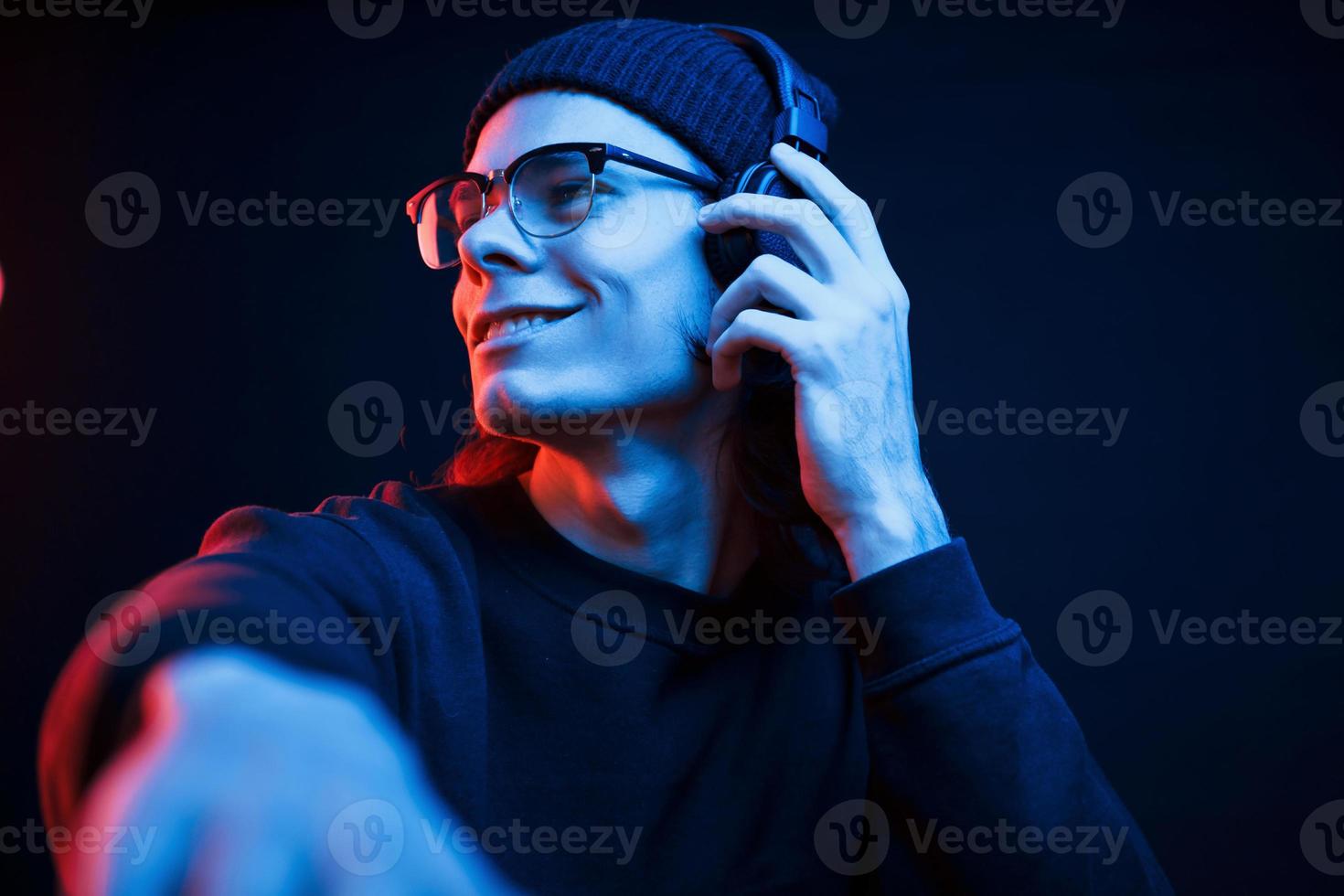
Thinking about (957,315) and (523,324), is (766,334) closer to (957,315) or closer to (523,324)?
(523,324)

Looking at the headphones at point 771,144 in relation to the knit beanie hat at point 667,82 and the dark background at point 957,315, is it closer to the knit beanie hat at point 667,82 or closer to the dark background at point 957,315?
the knit beanie hat at point 667,82

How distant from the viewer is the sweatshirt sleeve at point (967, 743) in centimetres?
94

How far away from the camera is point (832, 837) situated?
1193 millimetres

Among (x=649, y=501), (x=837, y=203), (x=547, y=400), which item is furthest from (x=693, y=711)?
(x=837, y=203)

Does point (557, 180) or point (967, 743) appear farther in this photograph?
point (557, 180)

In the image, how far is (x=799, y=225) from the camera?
1123mm

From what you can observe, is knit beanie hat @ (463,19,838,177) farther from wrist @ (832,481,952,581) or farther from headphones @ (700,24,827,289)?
wrist @ (832,481,952,581)

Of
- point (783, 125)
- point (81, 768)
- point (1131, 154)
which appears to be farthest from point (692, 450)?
point (1131, 154)

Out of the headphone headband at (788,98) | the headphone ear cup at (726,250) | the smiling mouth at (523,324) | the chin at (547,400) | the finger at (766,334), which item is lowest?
the chin at (547,400)

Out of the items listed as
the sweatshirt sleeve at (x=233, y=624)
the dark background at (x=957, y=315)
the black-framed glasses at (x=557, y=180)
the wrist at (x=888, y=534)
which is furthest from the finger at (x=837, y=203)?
the dark background at (x=957, y=315)

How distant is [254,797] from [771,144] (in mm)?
1077

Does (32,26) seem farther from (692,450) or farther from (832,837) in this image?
(832,837)

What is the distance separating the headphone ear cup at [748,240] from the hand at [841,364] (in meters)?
0.02

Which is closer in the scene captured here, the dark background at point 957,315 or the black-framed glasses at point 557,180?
the black-framed glasses at point 557,180
